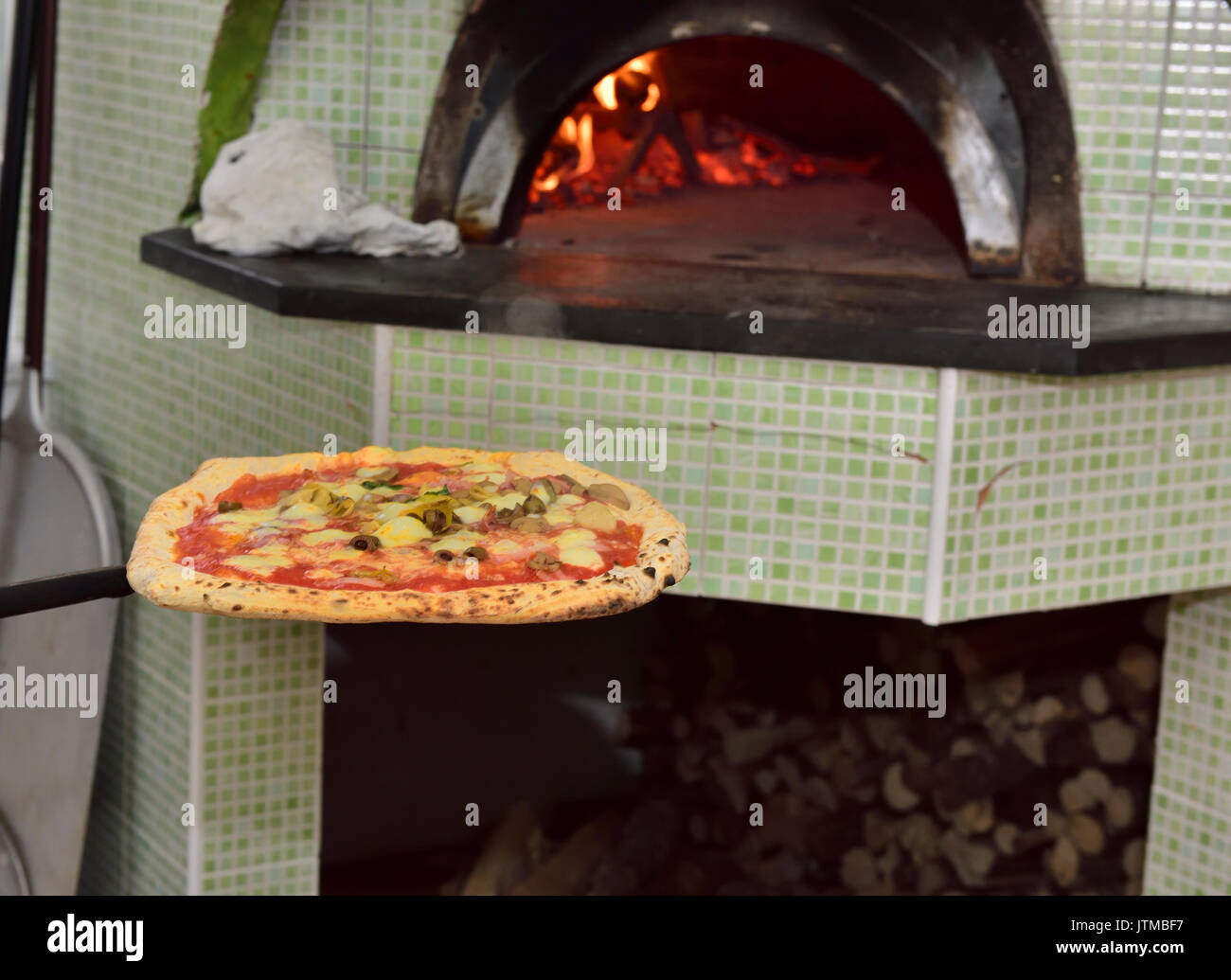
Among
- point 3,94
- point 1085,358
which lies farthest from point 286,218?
point 1085,358

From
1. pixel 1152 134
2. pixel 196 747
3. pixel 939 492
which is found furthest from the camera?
pixel 196 747

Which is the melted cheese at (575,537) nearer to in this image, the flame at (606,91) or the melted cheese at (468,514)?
the melted cheese at (468,514)

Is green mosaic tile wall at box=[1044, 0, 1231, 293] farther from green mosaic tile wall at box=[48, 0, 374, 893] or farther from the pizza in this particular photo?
green mosaic tile wall at box=[48, 0, 374, 893]

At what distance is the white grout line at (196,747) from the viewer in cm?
308

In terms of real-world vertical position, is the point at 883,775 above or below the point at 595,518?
below

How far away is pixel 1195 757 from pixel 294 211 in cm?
203

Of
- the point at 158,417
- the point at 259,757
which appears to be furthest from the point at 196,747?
the point at 158,417

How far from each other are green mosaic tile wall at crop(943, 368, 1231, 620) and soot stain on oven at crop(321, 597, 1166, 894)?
59 cm

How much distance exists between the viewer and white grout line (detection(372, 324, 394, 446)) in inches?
105

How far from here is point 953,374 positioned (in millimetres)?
2471

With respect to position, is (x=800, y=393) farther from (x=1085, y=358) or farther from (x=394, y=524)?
(x=394, y=524)

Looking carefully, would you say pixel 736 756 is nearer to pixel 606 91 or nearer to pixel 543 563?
pixel 606 91

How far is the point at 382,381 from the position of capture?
8.84 feet

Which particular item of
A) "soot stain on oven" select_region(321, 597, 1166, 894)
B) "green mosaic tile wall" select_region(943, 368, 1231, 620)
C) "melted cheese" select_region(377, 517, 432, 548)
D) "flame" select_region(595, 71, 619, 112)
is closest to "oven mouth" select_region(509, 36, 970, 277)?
"flame" select_region(595, 71, 619, 112)
